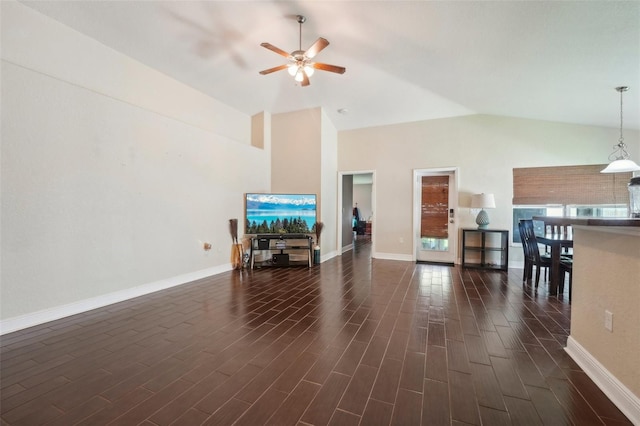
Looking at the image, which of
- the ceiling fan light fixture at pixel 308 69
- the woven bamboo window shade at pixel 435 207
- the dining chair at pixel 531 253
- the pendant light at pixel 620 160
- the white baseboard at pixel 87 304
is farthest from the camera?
the woven bamboo window shade at pixel 435 207

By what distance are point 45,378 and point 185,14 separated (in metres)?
3.83

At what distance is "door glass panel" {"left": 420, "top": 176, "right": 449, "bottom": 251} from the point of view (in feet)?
19.6

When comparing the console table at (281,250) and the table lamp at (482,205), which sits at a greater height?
the table lamp at (482,205)

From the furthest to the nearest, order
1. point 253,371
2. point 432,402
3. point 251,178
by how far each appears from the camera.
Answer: point 251,178
point 253,371
point 432,402

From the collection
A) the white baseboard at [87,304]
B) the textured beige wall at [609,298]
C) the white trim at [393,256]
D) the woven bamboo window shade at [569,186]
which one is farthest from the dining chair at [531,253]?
the white baseboard at [87,304]

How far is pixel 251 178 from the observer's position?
5594 mm

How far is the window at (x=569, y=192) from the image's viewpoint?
Result: 473 cm

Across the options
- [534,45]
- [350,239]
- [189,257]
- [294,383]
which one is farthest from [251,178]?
[534,45]

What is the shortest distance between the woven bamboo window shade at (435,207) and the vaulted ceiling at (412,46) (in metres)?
1.79

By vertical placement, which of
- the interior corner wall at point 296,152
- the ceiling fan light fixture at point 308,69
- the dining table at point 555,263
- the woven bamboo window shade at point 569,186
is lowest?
the dining table at point 555,263

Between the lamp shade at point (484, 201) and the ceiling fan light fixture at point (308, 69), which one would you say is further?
the lamp shade at point (484, 201)

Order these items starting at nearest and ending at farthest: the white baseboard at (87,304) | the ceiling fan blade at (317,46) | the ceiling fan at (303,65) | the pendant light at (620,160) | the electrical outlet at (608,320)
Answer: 1. the electrical outlet at (608,320)
2. the white baseboard at (87,304)
3. the ceiling fan blade at (317,46)
4. the ceiling fan at (303,65)
5. the pendant light at (620,160)

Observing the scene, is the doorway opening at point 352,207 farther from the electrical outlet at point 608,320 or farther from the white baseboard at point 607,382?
the electrical outlet at point 608,320

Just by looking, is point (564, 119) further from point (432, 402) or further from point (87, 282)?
point (87, 282)
